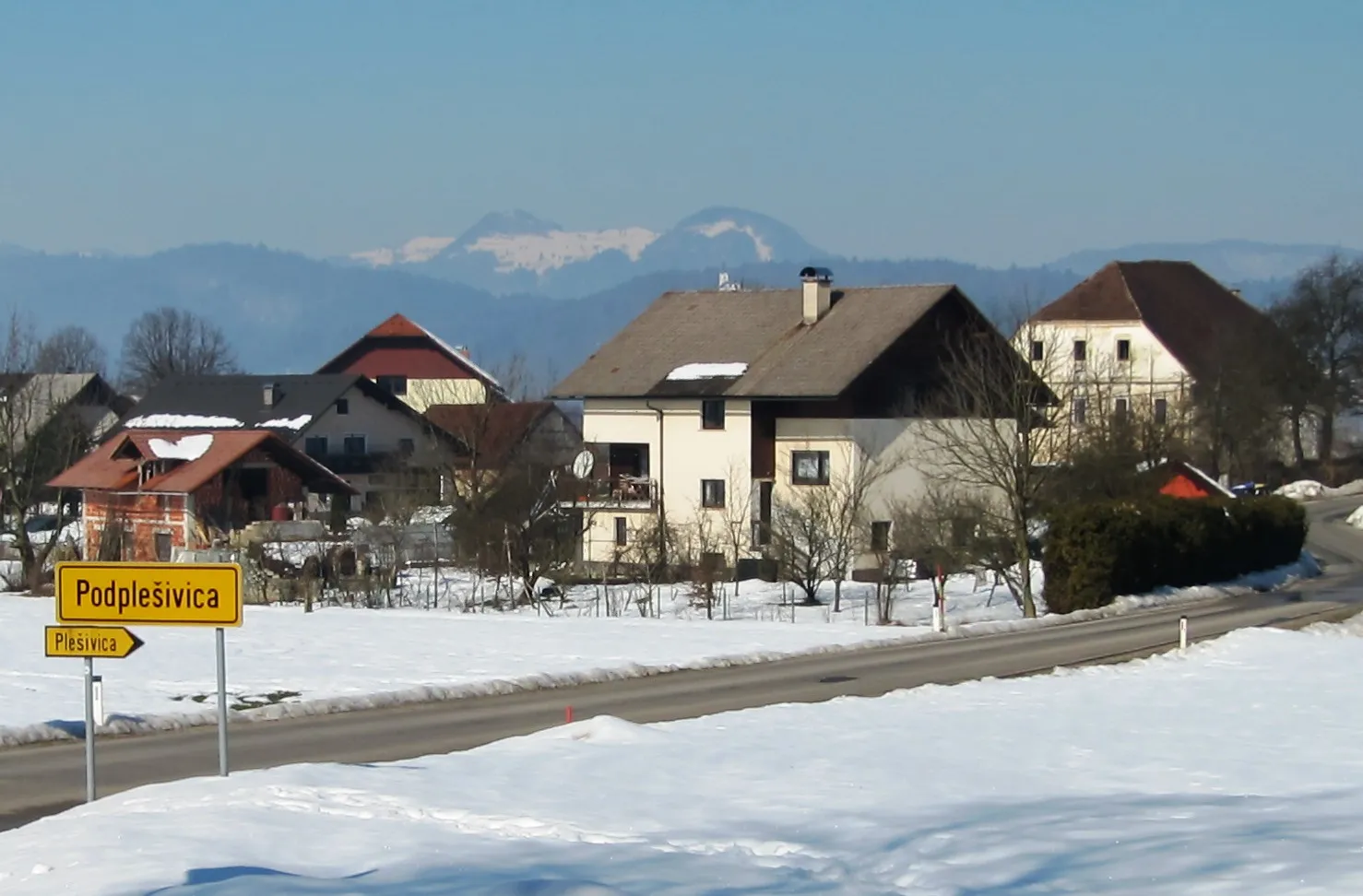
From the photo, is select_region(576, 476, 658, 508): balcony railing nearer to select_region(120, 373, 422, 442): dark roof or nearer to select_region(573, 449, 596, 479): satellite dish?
select_region(573, 449, 596, 479): satellite dish

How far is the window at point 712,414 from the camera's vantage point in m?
58.5

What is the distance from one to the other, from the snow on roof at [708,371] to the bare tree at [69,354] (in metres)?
42.3

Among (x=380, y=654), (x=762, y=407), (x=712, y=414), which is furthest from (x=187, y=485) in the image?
(x=380, y=654)

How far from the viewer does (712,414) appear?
193ft

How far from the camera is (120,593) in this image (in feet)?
48.9

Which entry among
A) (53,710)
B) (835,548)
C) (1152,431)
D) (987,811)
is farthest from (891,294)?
(987,811)

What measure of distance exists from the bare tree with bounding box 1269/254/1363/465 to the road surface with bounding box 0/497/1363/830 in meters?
41.0

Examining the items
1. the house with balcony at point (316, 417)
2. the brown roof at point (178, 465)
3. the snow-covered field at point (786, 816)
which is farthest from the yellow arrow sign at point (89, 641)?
the house with balcony at point (316, 417)

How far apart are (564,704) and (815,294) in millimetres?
39668

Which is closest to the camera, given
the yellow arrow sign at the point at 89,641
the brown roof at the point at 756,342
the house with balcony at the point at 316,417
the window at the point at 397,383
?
the yellow arrow sign at the point at 89,641

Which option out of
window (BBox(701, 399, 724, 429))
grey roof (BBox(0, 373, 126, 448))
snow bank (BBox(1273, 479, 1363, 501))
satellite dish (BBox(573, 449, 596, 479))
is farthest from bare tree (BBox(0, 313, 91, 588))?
snow bank (BBox(1273, 479, 1363, 501))

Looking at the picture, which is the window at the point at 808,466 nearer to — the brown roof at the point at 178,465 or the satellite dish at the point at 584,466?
the satellite dish at the point at 584,466

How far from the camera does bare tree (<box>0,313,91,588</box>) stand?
181ft

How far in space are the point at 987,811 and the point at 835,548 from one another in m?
32.3
